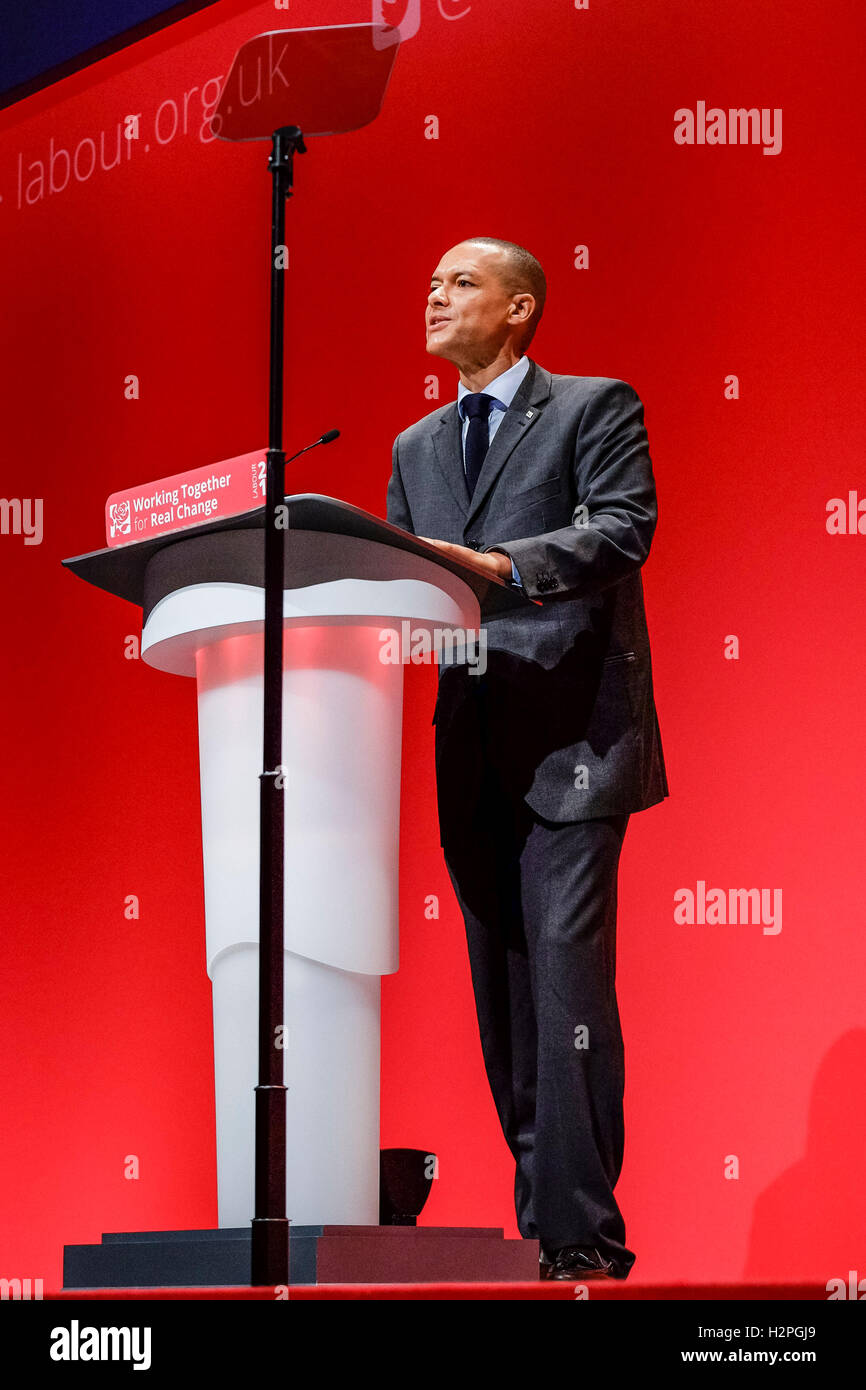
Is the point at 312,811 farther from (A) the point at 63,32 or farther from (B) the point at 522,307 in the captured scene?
(A) the point at 63,32

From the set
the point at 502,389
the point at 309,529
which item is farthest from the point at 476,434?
the point at 309,529

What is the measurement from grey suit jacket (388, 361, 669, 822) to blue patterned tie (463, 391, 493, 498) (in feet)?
0.17

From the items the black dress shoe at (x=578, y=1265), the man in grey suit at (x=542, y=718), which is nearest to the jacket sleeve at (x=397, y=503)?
the man in grey suit at (x=542, y=718)

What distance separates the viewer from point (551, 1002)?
2131mm

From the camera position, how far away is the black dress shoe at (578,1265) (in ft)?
6.43

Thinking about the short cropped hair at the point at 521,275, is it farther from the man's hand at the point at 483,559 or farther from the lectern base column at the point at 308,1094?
the lectern base column at the point at 308,1094

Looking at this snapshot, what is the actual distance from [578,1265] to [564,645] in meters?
0.87

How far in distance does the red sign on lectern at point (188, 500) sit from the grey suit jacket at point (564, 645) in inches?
20.3

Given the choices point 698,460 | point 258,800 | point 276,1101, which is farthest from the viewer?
point 698,460

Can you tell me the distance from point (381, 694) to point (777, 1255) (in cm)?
145

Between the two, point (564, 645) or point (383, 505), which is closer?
point (564, 645)

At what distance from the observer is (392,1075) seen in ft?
10.5

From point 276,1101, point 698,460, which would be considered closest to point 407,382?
point 698,460
